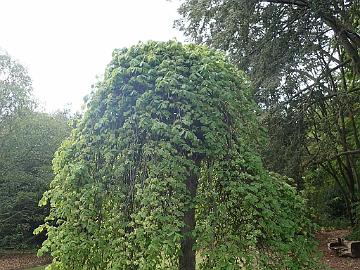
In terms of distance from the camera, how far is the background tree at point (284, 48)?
588 centimetres

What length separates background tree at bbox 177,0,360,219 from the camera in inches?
232

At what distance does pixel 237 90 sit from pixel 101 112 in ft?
3.36

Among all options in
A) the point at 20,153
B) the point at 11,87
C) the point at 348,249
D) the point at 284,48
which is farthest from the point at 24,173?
the point at 284,48

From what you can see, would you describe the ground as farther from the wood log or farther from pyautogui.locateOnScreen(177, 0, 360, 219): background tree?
pyautogui.locateOnScreen(177, 0, 360, 219): background tree

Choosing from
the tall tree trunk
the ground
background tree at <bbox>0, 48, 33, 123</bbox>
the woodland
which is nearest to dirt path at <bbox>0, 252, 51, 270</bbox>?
Result: the ground

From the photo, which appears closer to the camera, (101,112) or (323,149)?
(101,112)

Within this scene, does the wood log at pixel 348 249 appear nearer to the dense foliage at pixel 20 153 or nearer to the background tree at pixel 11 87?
the dense foliage at pixel 20 153

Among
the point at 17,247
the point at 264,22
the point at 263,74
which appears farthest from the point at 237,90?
the point at 17,247

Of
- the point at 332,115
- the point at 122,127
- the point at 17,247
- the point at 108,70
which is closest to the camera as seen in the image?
the point at 122,127

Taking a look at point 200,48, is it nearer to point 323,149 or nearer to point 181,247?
point 181,247

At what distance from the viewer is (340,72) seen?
12.1 metres

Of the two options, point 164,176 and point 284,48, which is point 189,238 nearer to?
point 164,176

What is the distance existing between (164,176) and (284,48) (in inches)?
157

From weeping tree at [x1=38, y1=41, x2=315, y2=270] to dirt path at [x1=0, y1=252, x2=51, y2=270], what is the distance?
11528mm
